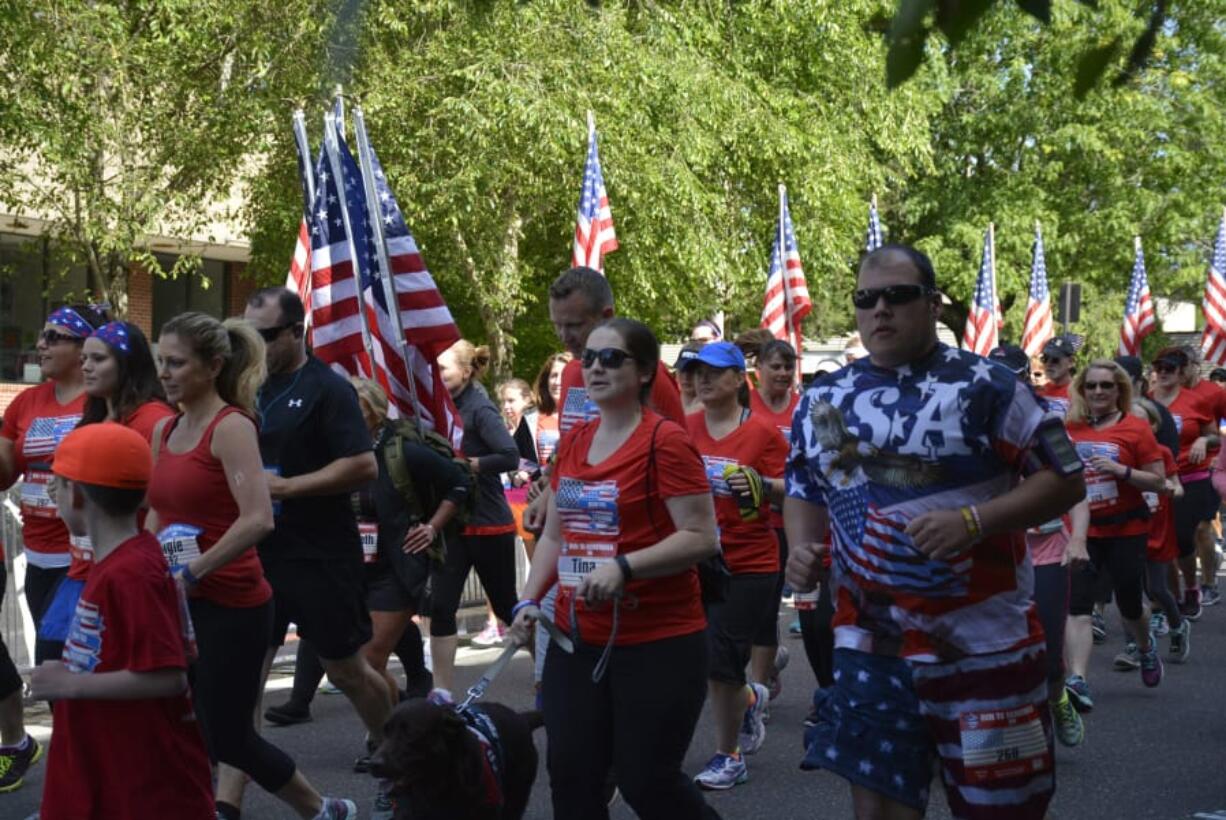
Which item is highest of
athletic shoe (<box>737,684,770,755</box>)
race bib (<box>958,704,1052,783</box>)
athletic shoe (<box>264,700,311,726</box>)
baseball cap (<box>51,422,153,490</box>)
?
baseball cap (<box>51,422,153,490</box>)

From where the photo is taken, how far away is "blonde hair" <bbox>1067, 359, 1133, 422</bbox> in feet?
32.0

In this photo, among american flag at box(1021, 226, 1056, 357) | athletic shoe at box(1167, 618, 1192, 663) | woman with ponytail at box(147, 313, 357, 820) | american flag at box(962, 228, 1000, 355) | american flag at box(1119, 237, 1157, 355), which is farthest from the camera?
american flag at box(1119, 237, 1157, 355)

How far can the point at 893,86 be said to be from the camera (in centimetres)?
225

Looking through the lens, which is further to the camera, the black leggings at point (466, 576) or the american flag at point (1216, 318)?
the american flag at point (1216, 318)

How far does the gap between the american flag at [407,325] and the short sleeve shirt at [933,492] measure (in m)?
5.15

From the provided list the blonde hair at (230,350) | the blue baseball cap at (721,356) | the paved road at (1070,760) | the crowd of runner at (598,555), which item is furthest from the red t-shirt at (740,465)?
the blonde hair at (230,350)

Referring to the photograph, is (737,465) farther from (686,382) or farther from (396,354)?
(396,354)

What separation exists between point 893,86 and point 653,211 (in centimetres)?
2116

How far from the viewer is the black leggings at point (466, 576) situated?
28.6 ft

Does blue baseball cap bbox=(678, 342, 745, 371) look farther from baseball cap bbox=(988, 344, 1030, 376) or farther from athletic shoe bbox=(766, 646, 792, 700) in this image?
athletic shoe bbox=(766, 646, 792, 700)

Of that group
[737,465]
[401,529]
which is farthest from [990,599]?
[401,529]

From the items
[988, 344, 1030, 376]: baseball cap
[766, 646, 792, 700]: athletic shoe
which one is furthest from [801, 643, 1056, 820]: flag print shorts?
[766, 646, 792, 700]: athletic shoe

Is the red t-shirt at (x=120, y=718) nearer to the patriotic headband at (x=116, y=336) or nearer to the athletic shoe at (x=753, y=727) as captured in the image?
the patriotic headband at (x=116, y=336)

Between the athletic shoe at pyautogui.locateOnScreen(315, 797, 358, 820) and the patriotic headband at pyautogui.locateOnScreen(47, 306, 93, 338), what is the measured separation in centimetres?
224
